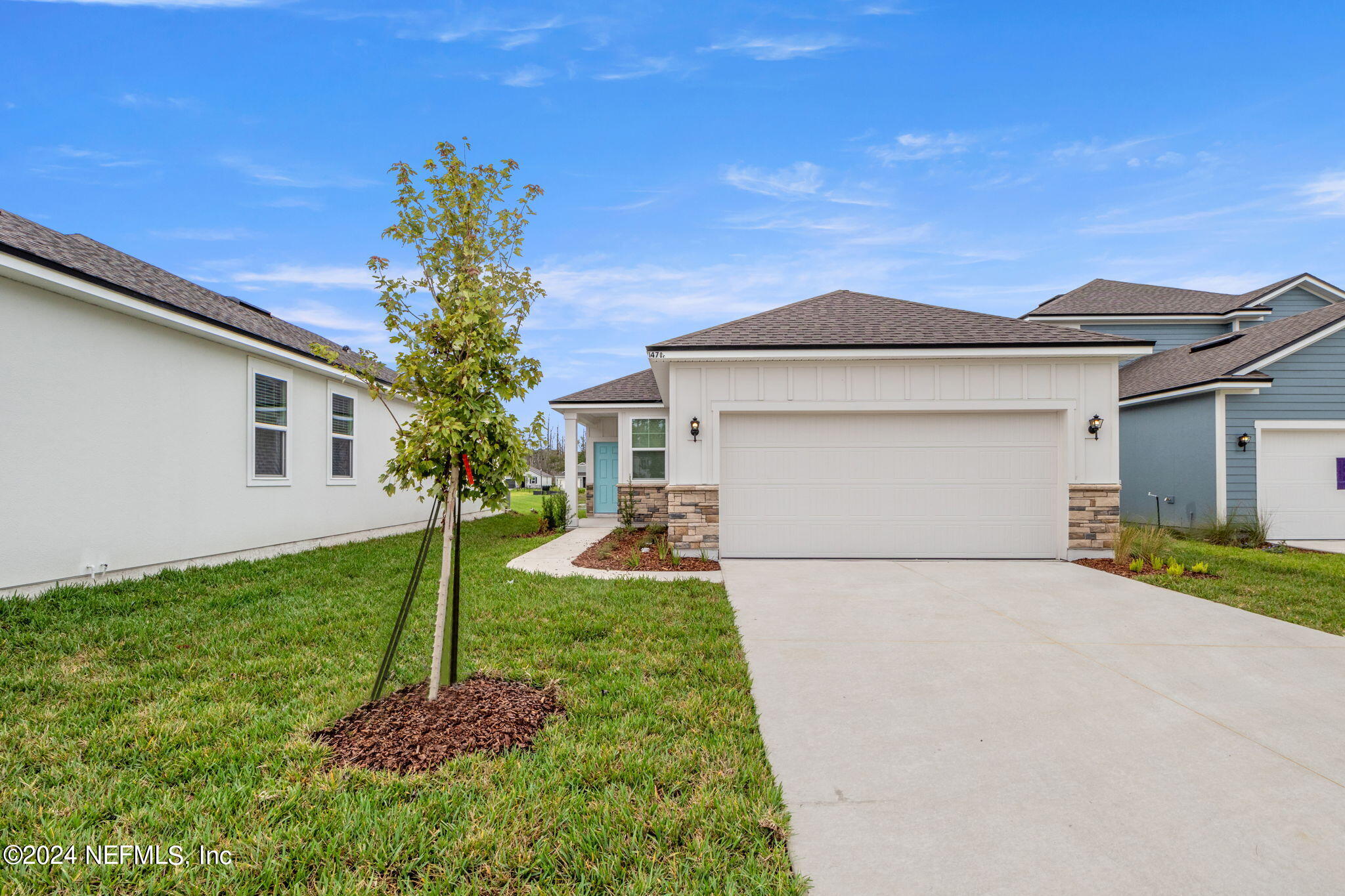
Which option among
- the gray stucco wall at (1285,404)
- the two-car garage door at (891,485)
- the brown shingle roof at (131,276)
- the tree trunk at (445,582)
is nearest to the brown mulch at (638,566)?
the two-car garage door at (891,485)

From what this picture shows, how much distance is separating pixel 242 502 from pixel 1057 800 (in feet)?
32.0

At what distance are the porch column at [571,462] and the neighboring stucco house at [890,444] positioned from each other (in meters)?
5.27

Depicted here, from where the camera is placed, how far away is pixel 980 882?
1.96 meters

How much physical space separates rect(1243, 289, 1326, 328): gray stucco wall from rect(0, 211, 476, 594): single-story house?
22.6 m

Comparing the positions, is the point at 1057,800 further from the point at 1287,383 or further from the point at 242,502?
the point at 1287,383

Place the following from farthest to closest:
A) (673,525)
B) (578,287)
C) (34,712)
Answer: (578,287), (673,525), (34,712)

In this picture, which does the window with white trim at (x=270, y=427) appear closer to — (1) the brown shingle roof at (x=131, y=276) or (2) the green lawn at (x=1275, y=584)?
(1) the brown shingle roof at (x=131, y=276)

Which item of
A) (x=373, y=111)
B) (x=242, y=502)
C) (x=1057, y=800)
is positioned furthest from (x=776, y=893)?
(x=373, y=111)

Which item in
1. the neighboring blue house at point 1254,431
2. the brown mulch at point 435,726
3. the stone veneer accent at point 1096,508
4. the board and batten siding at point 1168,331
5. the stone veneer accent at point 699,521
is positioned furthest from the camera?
the board and batten siding at point 1168,331

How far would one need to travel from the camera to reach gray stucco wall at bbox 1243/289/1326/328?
16141 millimetres

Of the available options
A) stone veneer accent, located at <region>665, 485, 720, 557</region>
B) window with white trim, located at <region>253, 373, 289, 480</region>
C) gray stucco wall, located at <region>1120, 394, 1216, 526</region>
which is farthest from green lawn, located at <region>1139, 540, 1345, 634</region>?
window with white trim, located at <region>253, 373, 289, 480</region>

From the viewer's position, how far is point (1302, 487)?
10.6m

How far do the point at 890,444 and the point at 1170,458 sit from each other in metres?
7.97

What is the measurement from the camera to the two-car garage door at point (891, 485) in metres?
8.28
